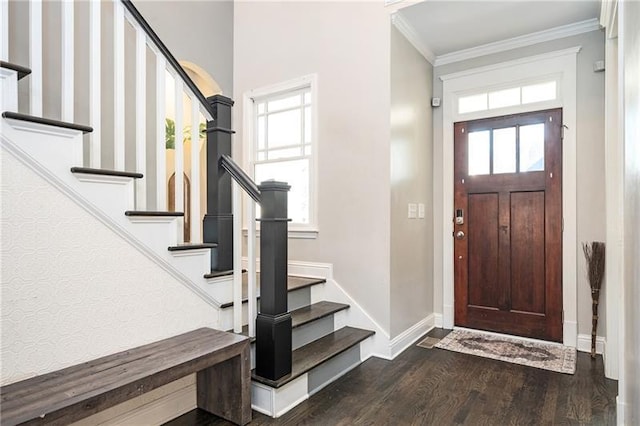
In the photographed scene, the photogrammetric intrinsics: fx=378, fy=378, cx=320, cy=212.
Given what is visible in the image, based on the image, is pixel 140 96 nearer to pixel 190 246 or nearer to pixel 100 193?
pixel 100 193

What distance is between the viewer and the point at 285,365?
222 cm

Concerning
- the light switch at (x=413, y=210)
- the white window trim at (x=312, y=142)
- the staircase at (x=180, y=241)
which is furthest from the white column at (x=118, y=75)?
the light switch at (x=413, y=210)

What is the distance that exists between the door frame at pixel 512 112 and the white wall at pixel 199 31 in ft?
7.58

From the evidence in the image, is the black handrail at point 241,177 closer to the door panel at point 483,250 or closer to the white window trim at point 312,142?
the white window trim at point 312,142

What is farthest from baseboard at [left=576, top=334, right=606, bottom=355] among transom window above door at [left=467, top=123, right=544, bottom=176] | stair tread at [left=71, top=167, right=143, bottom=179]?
stair tread at [left=71, top=167, right=143, bottom=179]

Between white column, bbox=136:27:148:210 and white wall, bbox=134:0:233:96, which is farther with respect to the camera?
white wall, bbox=134:0:233:96

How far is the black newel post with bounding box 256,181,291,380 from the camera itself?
2.19 meters

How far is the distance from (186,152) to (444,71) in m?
3.11

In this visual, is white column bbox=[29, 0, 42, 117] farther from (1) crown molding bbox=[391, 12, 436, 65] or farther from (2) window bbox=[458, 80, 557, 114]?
(2) window bbox=[458, 80, 557, 114]

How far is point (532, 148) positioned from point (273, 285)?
275 cm

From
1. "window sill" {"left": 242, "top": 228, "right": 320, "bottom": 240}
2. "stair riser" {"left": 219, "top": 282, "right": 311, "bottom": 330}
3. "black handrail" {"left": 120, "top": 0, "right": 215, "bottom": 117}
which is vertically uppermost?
"black handrail" {"left": 120, "top": 0, "right": 215, "bottom": 117}

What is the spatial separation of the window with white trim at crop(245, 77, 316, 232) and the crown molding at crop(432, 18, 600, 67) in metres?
1.52

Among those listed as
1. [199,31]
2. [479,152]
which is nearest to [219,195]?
[199,31]

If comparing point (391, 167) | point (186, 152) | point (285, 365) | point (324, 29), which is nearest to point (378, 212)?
point (391, 167)
